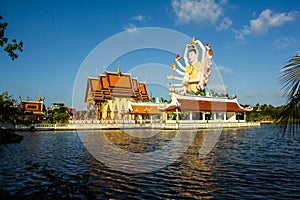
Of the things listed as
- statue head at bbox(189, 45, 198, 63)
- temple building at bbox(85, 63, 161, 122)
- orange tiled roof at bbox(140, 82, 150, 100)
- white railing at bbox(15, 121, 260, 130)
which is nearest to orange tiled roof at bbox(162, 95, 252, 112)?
white railing at bbox(15, 121, 260, 130)

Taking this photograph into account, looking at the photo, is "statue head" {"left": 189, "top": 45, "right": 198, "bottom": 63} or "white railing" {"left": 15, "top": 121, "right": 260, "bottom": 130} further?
"statue head" {"left": 189, "top": 45, "right": 198, "bottom": 63}

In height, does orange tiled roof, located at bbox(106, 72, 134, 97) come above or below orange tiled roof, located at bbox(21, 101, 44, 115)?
above

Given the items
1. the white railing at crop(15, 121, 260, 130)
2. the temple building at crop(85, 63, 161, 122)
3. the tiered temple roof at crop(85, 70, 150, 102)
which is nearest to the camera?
the white railing at crop(15, 121, 260, 130)

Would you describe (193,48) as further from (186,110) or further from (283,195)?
Answer: (283,195)

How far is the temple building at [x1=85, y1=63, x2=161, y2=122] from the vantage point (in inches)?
1844

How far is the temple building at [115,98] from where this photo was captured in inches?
1844

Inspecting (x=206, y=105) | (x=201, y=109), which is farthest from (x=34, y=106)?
(x=206, y=105)

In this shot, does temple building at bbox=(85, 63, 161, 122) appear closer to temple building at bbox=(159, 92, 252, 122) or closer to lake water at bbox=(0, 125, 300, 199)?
temple building at bbox=(159, 92, 252, 122)

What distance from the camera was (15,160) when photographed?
37.3 feet

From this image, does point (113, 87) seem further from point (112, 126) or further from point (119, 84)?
point (112, 126)

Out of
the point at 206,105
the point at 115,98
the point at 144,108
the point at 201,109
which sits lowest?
the point at 201,109

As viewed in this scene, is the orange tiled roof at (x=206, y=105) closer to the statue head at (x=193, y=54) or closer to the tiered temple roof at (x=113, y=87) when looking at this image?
the statue head at (x=193, y=54)

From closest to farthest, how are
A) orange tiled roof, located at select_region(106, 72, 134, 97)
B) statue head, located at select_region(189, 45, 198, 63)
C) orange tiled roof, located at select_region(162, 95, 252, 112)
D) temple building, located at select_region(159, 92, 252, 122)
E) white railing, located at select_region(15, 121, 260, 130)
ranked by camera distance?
white railing, located at select_region(15, 121, 260, 130), temple building, located at select_region(159, 92, 252, 122), orange tiled roof, located at select_region(162, 95, 252, 112), statue head, located at select_region(189, 45, 198, 63), orange tiled roof, located at select_region(106, 72, 134, 97)

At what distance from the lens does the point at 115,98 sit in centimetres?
4869
